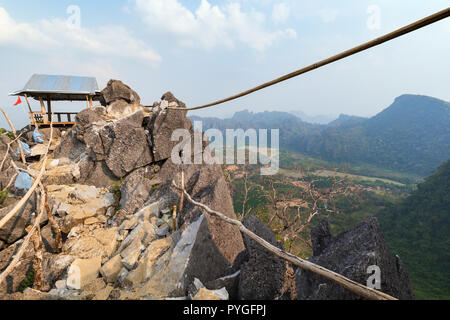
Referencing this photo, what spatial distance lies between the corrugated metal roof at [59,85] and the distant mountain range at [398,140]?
70.6 meters

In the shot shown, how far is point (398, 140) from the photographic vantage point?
362ft

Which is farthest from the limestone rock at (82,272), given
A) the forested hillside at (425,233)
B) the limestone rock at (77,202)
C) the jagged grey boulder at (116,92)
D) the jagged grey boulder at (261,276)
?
the forested hillside at (425,233)

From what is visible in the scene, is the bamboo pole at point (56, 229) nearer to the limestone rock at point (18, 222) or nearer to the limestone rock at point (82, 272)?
the limestone rock at point (18, 222)

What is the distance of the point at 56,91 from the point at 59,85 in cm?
125

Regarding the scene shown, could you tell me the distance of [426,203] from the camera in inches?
1713

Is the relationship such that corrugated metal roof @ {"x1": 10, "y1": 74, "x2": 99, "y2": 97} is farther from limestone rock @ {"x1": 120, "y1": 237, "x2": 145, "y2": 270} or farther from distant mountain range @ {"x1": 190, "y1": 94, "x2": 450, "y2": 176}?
distant mountain range @ {"x1": 190, "y1": 94, "x2": 450, "y2": 176}

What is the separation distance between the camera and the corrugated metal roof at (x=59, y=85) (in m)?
14.1

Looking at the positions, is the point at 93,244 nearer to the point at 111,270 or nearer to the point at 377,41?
the point at 111,270

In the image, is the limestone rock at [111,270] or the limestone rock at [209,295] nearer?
Result: the limestone rock at [209,295]

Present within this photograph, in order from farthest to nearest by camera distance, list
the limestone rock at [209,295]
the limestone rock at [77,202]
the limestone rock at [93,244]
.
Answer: the limestone rock at [77,202] → the limestone rock at [93,244] → the limestone rock at [209,295]

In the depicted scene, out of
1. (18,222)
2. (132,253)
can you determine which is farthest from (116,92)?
(132,253)

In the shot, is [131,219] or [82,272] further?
[131,219]
